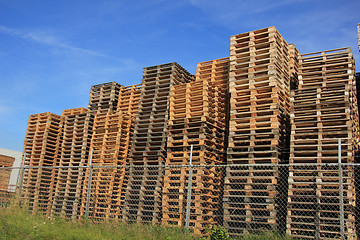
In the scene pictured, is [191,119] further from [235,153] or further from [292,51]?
[292,51]

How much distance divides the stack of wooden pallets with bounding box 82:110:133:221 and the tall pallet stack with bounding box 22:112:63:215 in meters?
3.27

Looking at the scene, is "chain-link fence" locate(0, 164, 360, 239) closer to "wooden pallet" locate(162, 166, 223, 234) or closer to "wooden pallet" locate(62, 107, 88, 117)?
"wooden pallet" locate(162, 166, 223, 234)

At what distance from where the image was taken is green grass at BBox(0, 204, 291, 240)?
7.82 meters

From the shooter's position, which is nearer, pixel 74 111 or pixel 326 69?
pixel 326 69

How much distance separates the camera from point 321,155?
29.9 feet

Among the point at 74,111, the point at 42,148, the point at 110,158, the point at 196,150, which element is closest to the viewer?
the point at 196,150

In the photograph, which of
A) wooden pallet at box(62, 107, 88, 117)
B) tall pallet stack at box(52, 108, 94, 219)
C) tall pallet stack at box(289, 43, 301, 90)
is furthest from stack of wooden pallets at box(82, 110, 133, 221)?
tall pallet stack at box(289, 43, 301, 90)

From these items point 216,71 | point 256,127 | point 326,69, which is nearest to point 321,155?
point 256,127

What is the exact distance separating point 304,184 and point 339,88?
10.2ft

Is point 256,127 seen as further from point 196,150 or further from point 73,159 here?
point 73,159

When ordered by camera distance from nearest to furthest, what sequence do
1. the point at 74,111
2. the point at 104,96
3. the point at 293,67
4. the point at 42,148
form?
1. the point at 293,67
2. the point at 42,148
3. the point at 104,96
4. the point at 74,111

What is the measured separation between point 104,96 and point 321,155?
11.3 m

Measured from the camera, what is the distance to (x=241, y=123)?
1068cm

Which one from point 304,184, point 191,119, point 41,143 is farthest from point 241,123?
point 41,143
